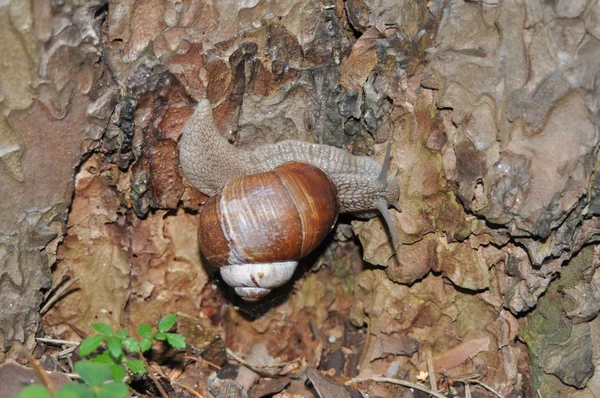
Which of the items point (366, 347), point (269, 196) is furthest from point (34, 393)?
point (366, 347)

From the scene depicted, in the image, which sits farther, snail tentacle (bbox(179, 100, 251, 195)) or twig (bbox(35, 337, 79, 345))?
snail tentacle (bbox(179, 100, 251, 195))

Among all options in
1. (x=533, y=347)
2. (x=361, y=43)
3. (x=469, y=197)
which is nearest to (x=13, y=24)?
(x=361, y=43)

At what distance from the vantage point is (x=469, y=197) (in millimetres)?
3434

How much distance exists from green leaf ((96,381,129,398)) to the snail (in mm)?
1119

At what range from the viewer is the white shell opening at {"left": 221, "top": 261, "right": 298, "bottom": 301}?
3.58 meters

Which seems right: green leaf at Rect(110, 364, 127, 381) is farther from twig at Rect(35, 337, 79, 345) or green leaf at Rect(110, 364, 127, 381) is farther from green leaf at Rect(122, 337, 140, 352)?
twig at Rect(35, 337, 79, 345)

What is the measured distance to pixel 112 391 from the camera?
2525 millimetres

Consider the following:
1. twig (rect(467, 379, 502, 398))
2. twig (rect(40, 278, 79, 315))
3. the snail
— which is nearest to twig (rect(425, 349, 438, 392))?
twig (rect(467, 379, 502, 398))

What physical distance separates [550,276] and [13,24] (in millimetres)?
3180

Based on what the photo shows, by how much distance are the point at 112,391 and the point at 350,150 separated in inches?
83.6

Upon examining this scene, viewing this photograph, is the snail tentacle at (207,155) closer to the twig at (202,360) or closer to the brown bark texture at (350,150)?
the brown bark texture at (350,150)

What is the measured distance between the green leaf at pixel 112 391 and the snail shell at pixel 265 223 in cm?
112

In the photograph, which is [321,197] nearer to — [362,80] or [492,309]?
[362,80]

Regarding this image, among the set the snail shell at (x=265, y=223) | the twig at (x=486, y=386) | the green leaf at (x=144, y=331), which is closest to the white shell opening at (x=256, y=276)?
the snail shell at (x=265, y=223)
